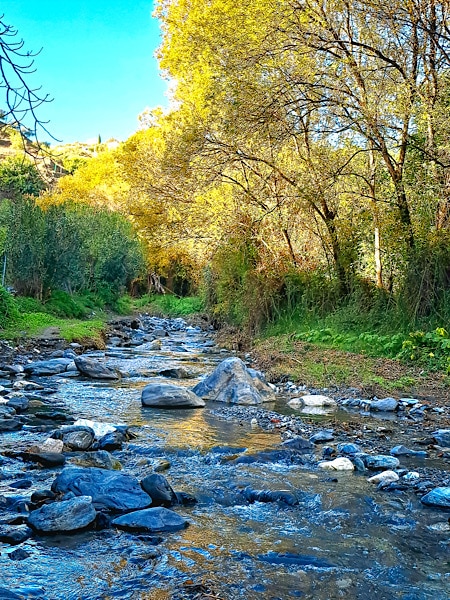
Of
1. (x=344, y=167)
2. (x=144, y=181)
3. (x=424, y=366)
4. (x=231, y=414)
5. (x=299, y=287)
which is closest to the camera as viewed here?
(x=231, y=414)

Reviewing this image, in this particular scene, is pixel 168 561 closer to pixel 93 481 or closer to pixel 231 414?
pixel 93 481

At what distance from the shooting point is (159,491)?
406cm

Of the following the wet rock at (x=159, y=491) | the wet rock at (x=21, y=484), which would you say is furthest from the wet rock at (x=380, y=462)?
the wet rock at (x=21, y=484)

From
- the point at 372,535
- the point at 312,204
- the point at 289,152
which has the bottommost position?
the point at 372,535

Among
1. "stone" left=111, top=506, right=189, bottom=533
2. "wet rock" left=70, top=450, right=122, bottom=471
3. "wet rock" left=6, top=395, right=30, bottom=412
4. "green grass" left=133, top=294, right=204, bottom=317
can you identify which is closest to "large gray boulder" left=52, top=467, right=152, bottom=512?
"stone" left=111, top=506, right=189, bottom=533

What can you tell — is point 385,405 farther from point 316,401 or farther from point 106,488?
point 106,488

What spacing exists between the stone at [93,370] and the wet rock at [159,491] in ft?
18.9

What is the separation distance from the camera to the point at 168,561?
3.15 m

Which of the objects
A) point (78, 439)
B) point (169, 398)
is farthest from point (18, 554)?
point (169, 398)

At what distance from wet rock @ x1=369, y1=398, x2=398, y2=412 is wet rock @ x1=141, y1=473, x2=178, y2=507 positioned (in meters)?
4.23

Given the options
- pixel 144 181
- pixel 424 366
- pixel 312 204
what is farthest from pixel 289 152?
pixel 144 181

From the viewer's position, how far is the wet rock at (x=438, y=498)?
414 cm

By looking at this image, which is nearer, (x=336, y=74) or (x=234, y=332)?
(x=336, y=74)

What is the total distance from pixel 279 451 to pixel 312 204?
7920 millimetres
